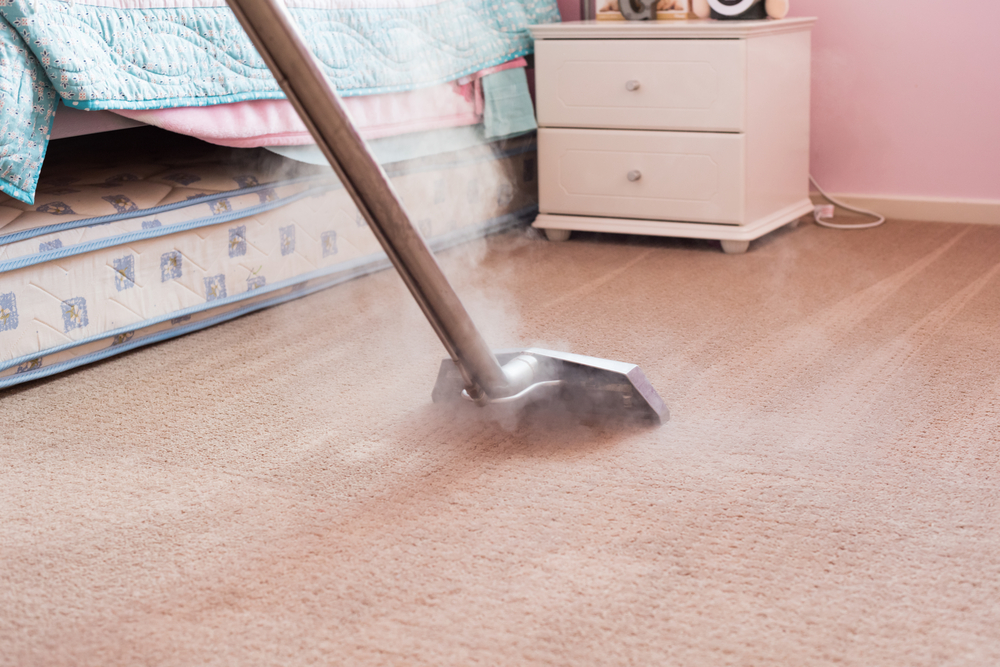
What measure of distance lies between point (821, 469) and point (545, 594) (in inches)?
14.0

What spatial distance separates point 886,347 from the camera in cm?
130

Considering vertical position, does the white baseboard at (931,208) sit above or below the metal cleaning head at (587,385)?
below

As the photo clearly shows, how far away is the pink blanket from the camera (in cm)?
145

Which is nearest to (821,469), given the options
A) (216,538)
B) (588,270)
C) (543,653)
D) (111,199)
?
(543,653)

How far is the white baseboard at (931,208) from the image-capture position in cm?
213

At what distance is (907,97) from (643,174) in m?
0.71

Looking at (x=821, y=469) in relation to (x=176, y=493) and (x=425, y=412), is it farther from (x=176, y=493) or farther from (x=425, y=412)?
(x=176, y=493)

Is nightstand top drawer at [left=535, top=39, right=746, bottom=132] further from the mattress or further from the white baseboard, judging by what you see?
the white baseboard

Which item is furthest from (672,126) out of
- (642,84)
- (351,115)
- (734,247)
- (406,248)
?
(406,248)

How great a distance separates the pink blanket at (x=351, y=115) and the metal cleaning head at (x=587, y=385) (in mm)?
421

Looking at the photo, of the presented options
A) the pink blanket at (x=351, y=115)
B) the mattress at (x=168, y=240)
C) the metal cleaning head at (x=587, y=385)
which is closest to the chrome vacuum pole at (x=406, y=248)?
the metal cleaning head at (x=587, y=385)

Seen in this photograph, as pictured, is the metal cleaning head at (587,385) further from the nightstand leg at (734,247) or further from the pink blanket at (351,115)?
the nightstand leg at (734,247)

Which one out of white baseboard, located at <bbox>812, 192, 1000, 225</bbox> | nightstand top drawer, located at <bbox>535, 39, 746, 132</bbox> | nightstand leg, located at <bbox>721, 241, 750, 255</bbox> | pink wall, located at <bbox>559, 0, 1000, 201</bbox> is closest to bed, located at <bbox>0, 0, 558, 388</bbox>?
nightstand top drawer, located at <bbox>535, 39, 746, 132</bbox>

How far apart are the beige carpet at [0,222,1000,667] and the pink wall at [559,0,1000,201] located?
785 mm
